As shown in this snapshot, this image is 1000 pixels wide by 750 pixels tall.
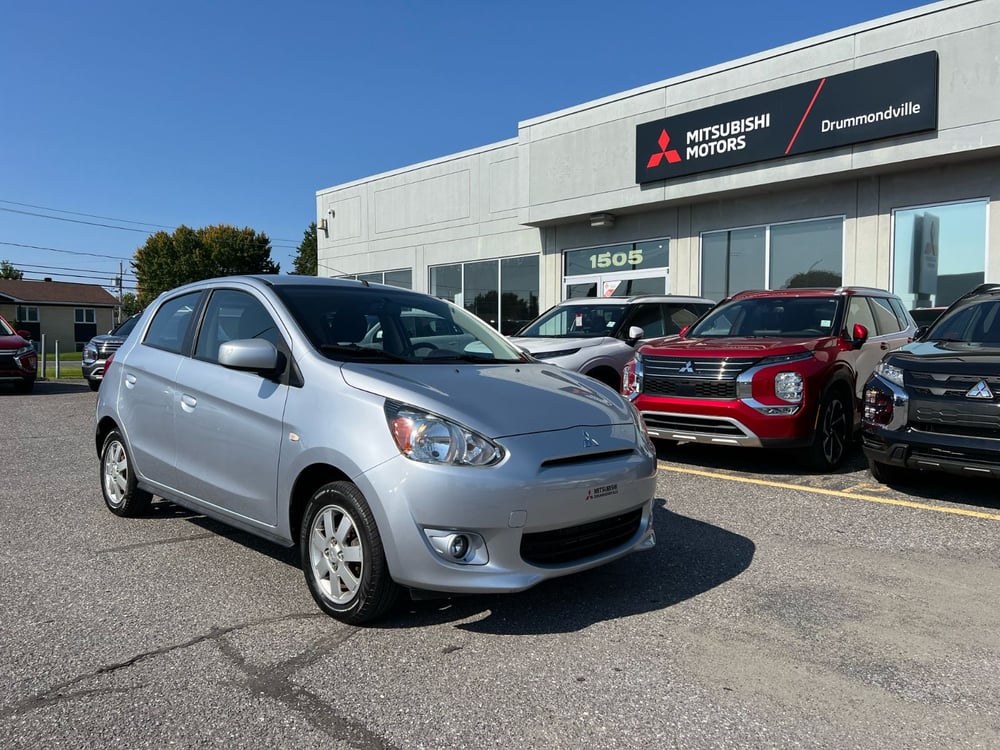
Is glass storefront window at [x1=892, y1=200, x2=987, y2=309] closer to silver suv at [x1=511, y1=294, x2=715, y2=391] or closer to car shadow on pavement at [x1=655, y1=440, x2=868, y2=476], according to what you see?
silver suv at [x1=511, y1=294, x2=715, y2=391]

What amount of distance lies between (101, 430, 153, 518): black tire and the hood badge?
5.69 meters

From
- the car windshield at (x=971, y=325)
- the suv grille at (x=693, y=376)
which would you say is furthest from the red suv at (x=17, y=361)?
the car windshield at (x=971, y=325)

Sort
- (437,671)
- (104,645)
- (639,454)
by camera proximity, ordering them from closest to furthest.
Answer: (437,671) < (104,645) < (639,454)

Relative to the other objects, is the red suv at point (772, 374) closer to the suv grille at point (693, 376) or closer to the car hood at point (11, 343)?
the suv grille at point (693, 376)

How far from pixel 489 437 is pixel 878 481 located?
4.59 m

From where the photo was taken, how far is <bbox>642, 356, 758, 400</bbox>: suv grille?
6.84 m

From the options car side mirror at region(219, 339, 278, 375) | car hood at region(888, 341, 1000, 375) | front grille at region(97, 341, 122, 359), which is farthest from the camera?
front grille at region(97, 341, 122, 359)

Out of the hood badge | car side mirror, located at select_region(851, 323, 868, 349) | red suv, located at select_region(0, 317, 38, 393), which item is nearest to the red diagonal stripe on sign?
car side mirror, located at select_region(851, 323, 868, 349)

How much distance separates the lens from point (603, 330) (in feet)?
31.5

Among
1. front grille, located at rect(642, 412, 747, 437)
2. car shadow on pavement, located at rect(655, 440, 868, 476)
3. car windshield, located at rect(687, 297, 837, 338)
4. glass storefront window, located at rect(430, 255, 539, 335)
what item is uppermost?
glass storefront window, located at rect(430, 255, 539, 335)

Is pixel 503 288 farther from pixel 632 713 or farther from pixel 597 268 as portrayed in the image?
pixel 632 713

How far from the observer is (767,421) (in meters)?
6.62

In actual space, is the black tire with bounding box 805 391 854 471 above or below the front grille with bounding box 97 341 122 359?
below

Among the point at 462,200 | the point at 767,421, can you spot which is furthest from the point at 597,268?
the point at 767,421
